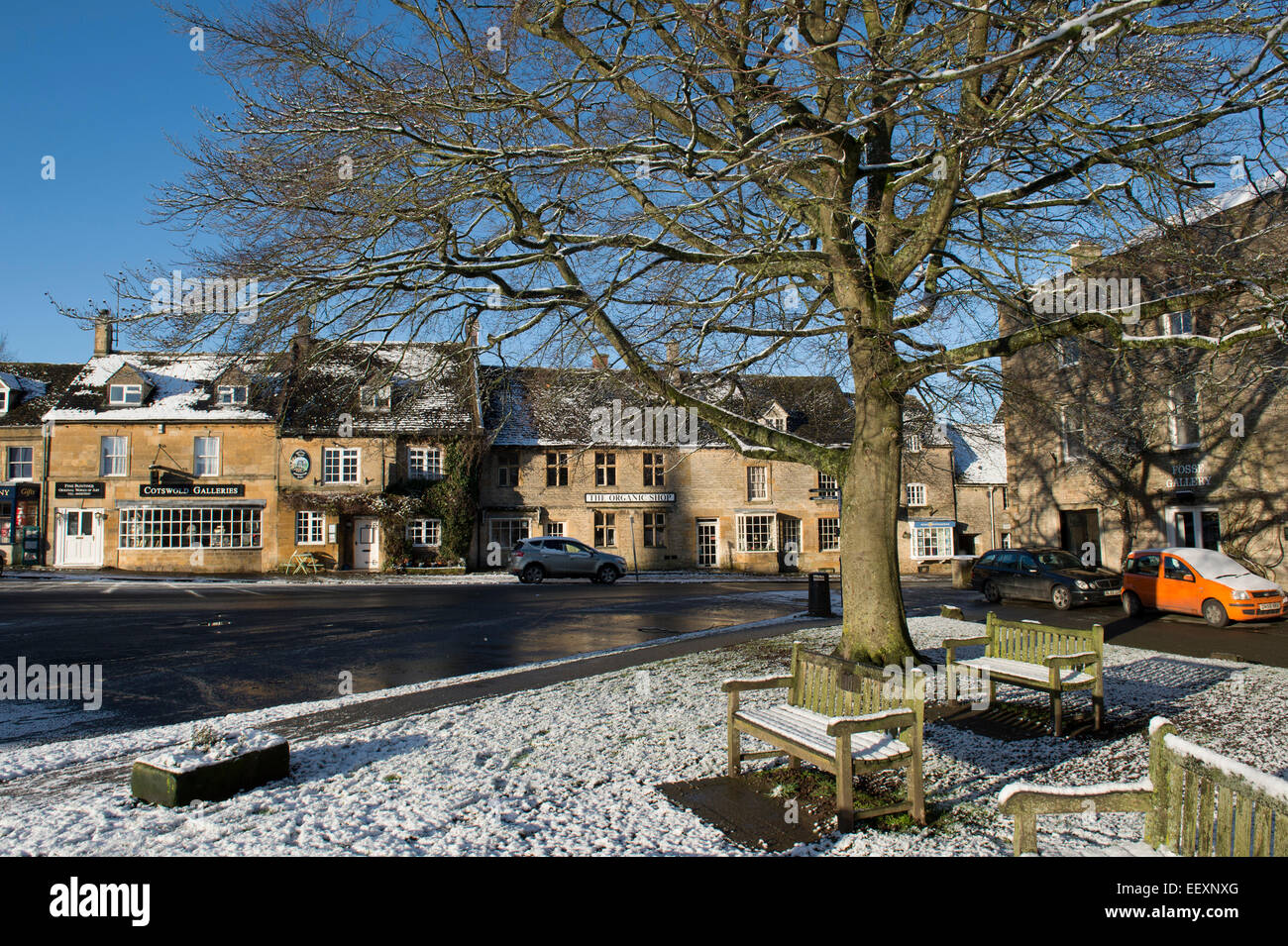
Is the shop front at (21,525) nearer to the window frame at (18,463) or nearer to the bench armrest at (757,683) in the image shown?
the window frame at (18,463)

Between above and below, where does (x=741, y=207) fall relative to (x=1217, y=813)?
above

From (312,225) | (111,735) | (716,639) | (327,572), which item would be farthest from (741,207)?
(327,572)

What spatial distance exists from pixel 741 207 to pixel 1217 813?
22.4 feet

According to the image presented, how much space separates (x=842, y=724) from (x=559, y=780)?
2066 mm

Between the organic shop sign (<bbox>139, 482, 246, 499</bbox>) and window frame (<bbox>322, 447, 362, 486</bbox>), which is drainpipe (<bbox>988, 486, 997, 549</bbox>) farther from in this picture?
the organic shop sign (<bbox>139, 482, 246, 499</bbox>)

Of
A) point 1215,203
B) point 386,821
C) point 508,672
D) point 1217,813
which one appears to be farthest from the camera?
point 508,672

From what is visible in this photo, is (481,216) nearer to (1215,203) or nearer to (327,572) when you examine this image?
(1215,203)

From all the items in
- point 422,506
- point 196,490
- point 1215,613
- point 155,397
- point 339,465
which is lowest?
point 1215,613

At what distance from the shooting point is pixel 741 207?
8492 mm

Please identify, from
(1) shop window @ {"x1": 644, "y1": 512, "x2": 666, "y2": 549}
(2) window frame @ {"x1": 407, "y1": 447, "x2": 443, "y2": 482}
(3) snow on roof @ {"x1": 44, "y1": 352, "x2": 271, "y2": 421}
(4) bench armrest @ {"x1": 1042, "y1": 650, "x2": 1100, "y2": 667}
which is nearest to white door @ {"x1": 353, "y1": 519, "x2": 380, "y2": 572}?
(2) window frame @ {"x1": 407, "y1": 447, "x2": 443, "y2": 482}

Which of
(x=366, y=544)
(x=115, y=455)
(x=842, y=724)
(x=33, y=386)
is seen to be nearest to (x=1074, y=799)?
(x=842, y=724)

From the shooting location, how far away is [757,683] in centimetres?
615

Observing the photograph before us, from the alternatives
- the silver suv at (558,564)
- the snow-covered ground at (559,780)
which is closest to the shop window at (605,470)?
the silver suv at (558,564)

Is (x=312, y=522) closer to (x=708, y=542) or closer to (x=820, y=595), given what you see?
(x=708, y=542)
